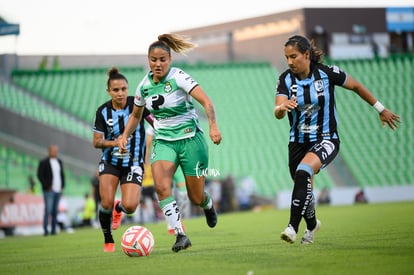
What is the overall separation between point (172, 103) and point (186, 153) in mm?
657

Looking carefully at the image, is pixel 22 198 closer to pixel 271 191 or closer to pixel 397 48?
pixel 271 191

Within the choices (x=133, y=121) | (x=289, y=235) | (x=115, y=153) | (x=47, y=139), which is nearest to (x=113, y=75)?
(x=115, y=153)

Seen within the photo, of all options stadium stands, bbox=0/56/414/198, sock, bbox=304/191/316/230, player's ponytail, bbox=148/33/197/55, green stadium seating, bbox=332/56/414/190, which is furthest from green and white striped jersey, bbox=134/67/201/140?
green stadium seating, bbox=332/56/414/190

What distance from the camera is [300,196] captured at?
9.80 meters

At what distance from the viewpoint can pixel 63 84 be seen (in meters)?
40.1

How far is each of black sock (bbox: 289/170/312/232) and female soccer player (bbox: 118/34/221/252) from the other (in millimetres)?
1340

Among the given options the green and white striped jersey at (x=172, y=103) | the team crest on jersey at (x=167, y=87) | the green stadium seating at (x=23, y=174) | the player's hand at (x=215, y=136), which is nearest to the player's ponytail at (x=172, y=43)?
the green and white striped jersey at (x=172, y=103)

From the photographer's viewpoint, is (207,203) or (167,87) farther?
(207,203)

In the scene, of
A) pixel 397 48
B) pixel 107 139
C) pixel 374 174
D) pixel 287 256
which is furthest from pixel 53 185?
pixel 397 48

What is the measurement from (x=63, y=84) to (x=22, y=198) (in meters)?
16.1

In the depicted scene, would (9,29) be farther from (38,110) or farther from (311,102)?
(311,102)

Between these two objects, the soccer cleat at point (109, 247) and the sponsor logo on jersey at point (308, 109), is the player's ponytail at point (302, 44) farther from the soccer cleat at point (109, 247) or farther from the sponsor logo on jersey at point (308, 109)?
the soccer cleat at point (109, 247)

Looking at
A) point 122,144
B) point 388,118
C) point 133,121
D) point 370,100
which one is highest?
point 370,100

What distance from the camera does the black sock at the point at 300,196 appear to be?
9734 mm
